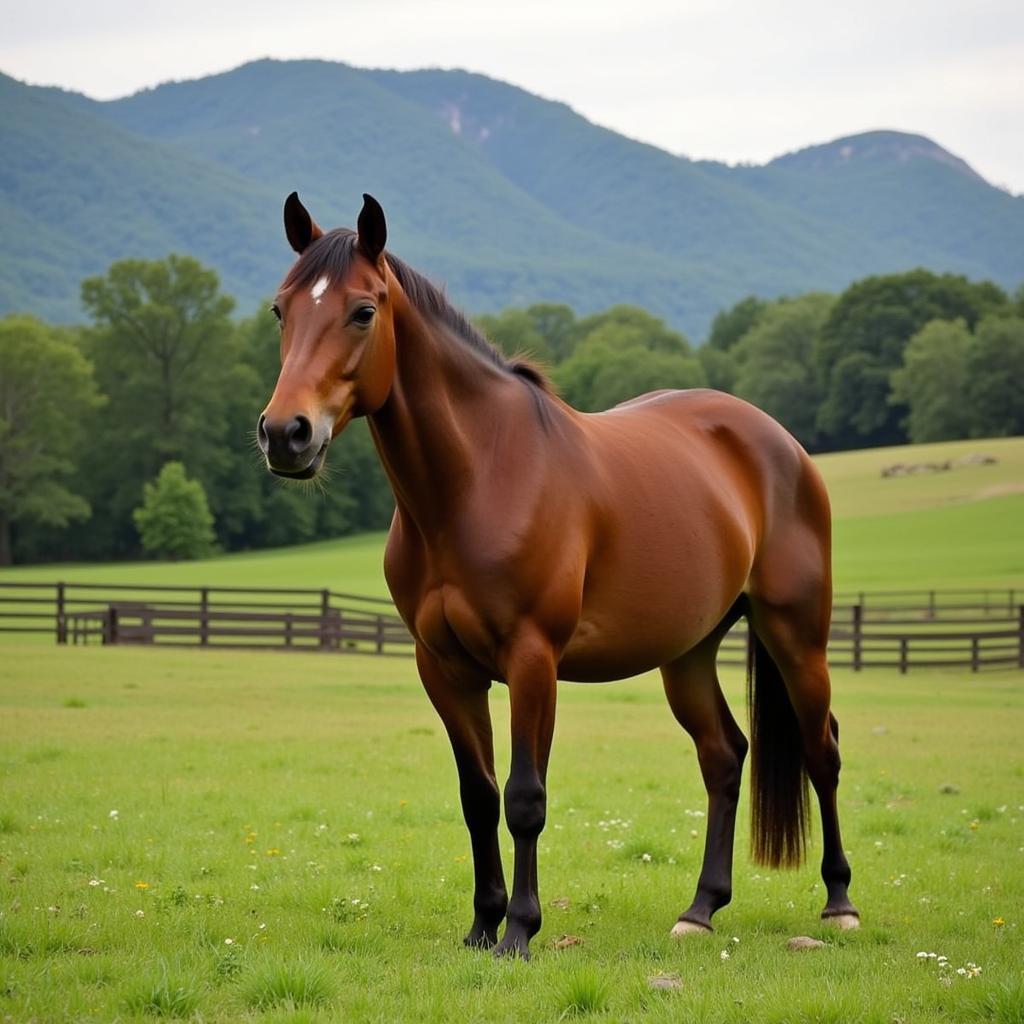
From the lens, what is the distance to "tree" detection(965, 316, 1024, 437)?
84812 mm

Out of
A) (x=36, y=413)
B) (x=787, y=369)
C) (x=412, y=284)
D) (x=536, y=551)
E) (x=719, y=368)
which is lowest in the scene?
(x=536, y=551)

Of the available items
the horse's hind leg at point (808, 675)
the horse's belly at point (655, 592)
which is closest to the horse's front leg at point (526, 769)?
the horse's belly at point (655, 592)

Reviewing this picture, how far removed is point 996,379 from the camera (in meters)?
86.9

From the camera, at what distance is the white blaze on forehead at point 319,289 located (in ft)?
17.9

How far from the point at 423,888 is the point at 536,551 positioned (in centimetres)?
245

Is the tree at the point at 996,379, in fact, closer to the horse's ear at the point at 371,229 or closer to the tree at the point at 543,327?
the tree at the point at 543,327

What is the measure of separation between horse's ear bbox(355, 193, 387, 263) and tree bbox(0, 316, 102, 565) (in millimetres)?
71760

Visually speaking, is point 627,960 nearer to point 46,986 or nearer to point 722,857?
point 722,857

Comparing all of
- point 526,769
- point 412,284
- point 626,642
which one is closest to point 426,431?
point 412,284

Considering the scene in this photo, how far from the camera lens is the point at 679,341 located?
123 meters

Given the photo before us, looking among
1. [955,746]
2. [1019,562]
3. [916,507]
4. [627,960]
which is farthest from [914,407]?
[627,960]

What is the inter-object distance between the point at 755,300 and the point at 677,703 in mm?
134513

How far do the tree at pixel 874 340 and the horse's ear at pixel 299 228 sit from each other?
9471 centimetres

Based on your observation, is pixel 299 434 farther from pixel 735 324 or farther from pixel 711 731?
pixel 735 324
